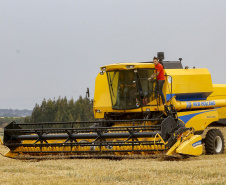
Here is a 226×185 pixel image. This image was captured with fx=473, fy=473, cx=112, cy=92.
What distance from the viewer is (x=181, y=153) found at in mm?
8898

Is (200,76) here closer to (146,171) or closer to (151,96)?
(151,96)

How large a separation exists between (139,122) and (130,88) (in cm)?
99

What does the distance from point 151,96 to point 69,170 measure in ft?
13.6

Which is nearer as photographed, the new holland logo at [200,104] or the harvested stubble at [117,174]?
the harvested stubble at [117,174]

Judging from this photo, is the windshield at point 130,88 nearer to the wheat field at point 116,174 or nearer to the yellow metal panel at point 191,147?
the yellow metal panel at point 191,147

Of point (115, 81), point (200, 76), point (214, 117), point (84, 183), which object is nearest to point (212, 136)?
point (214, 117)

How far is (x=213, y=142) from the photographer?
11.5 m

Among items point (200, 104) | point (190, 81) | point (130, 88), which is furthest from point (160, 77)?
point (200, 104)

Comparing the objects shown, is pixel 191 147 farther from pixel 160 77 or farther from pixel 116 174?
pixel 116 174

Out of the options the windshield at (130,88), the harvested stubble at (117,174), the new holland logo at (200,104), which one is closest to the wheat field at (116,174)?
the harvested stubble at (117,174)

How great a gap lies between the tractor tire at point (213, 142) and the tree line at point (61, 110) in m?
73.0

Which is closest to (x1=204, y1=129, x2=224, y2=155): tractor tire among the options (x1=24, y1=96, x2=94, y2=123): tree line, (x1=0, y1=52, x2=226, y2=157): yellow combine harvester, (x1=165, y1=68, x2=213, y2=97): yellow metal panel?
(x1=0, y1=52, x2=226, y2=157): yellow combine harvester

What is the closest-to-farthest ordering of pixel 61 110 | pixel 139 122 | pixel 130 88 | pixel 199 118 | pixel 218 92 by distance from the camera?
pixel 139 122 → pixel 130 88 → pixel 199 118 → pixel 218 92 → pixel 61 110

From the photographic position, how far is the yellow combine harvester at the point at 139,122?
361 inches
